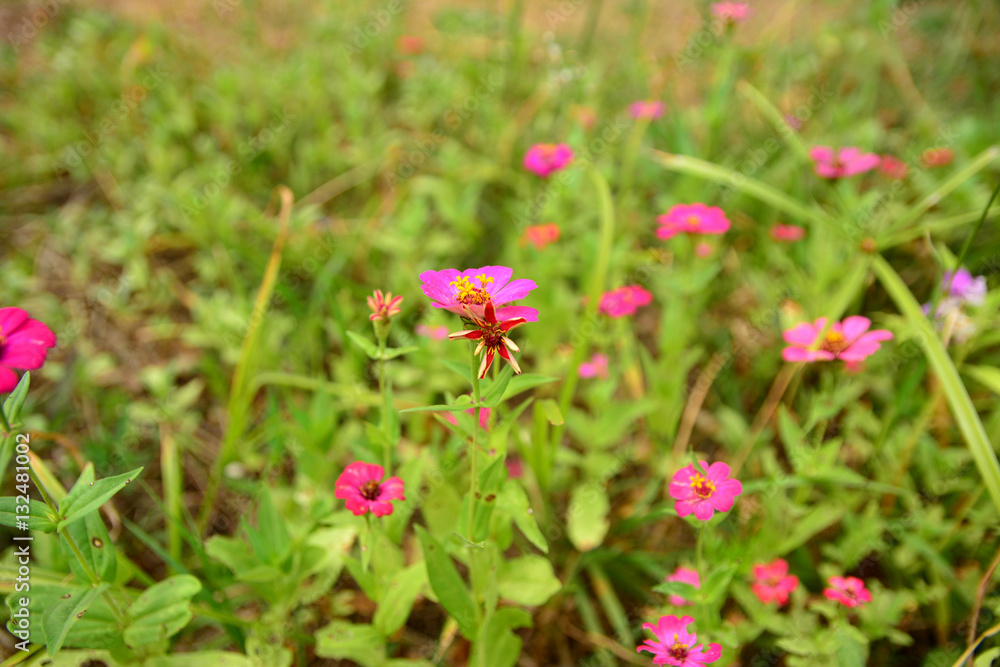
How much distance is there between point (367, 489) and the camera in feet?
4.64

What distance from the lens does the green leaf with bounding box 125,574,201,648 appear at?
1.43 meters

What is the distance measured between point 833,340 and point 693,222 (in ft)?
1.95

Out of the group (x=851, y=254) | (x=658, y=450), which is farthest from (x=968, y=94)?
(x=658, y=450)

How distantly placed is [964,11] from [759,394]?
280 cm

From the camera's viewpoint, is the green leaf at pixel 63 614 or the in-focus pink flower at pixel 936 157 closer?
the green leaf at pixel 63 614

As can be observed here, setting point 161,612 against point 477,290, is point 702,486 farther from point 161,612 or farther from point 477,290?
point 161,612

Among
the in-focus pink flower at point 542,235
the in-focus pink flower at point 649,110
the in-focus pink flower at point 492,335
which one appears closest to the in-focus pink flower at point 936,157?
the in-focus pink flower at point 649,110

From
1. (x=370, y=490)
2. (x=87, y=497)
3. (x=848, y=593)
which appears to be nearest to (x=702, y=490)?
(x=848, y=593)

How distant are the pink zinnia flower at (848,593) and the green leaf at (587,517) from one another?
2.02ft

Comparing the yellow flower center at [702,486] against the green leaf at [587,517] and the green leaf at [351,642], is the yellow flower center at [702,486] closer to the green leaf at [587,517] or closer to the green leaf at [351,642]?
the green leaf at [587,517]

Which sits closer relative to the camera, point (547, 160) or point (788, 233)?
point (547, 160)

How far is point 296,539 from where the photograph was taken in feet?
5.45

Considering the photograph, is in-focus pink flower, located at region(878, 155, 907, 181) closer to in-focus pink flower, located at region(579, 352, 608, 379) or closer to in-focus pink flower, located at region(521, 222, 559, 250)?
in-focus pink flower, located at region(521, 222, 559, 250)

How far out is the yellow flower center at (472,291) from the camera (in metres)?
1.20
